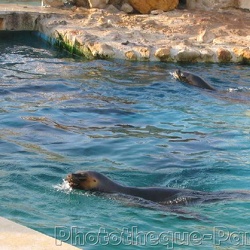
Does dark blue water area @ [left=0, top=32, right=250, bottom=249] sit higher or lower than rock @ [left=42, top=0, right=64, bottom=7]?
lower

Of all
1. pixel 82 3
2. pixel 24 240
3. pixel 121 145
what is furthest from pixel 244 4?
pixel 24 240

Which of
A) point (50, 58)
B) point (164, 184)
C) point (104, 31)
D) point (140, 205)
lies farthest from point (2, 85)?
point (140, 205)

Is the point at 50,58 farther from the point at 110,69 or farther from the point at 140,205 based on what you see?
the point at 140,205

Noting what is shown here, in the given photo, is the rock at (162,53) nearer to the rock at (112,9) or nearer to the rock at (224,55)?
the rock at (224,55)

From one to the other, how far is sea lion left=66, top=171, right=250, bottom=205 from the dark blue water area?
0.09 meters

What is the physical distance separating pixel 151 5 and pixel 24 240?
15.2m

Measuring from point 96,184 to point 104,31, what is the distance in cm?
1048

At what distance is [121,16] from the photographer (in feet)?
61.8

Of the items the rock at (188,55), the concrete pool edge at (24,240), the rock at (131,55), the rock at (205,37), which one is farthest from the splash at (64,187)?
the rock at (205,37)

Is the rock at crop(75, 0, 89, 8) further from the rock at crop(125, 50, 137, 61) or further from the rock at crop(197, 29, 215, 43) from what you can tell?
the rock at crop(125, 50, 137, 61)

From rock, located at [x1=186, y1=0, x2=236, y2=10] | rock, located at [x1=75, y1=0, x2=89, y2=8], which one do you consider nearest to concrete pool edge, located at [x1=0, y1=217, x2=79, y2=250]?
rock, located at [x1=186, y1=0, x2=236, y2=10]

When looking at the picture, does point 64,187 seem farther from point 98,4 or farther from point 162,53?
point 98,4

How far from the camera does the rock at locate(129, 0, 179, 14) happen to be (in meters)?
19.3

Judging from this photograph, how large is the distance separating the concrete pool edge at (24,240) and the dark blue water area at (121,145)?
9 centimetres
